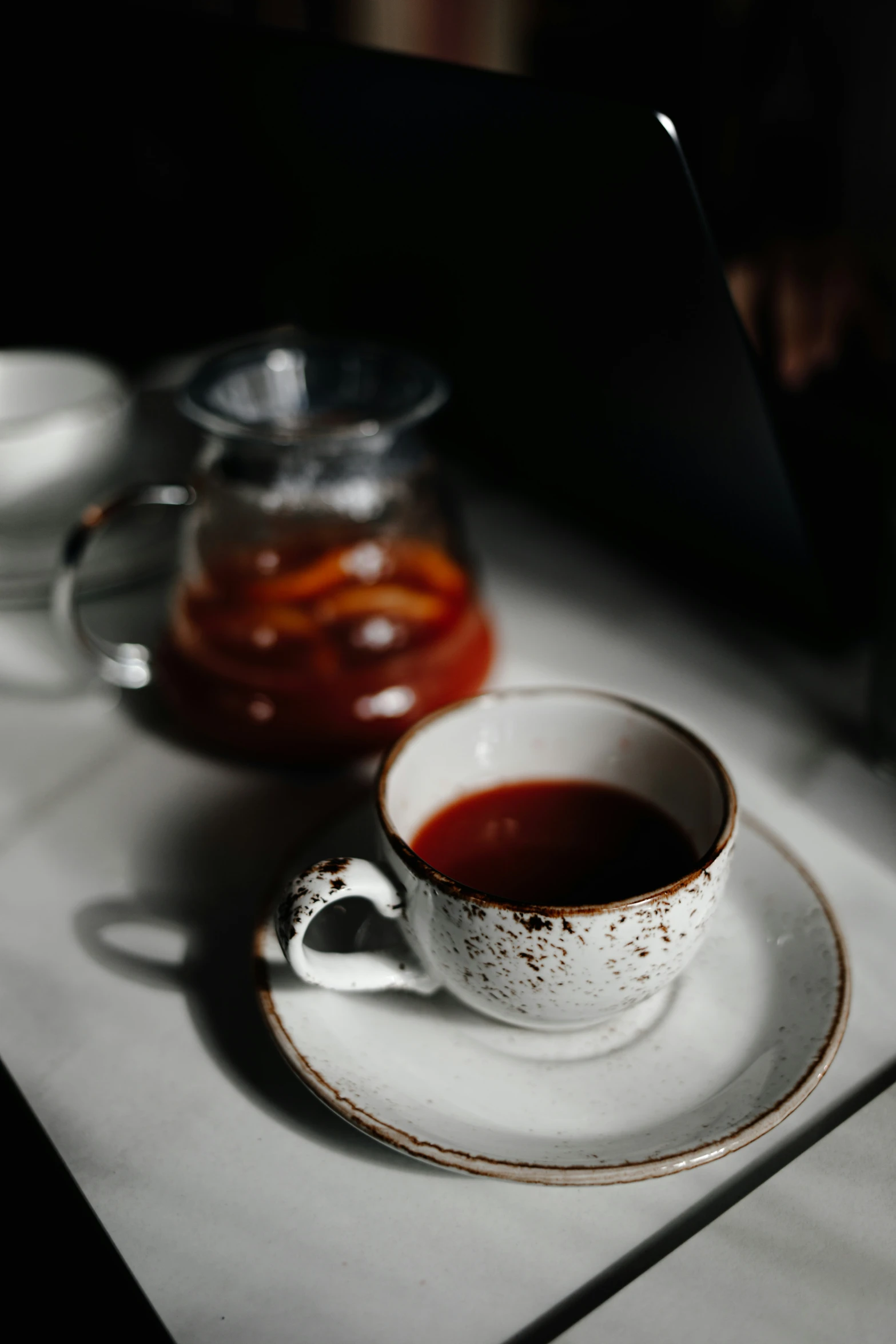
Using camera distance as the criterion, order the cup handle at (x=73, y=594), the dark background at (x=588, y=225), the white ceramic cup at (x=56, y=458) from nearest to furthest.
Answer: the dark background at (x=588, y=225) < the cup handle at (x=73, y=594) < the white ceramic cup at (x=56, y=458)

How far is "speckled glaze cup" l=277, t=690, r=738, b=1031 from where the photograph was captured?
405 mm

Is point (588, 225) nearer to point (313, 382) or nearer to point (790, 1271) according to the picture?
point (313, 382)

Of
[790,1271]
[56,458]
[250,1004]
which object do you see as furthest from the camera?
[56,458]

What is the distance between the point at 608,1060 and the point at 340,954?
0.41 ft

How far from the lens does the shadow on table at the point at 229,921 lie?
0.46m

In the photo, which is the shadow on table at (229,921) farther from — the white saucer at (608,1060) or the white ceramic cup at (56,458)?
the white ceramic cup at (56,458)

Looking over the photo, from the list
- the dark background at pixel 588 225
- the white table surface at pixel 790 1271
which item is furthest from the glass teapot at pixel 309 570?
the white table surface at pixel 790 1271

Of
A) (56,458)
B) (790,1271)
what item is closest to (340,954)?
(790,1271)

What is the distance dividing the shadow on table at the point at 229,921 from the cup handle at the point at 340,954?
5 centimetres

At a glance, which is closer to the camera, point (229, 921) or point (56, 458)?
point (229, 921)

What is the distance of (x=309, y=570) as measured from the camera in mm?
657

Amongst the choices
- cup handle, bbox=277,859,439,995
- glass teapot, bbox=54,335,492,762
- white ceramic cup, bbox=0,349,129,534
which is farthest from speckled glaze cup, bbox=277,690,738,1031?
white ceramic cup, bbox=0,349,129,534

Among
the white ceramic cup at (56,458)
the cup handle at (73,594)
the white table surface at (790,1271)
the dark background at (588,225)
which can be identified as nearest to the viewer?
the white table surface at (790,1271)

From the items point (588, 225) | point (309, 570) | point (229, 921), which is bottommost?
point (229, 921)
